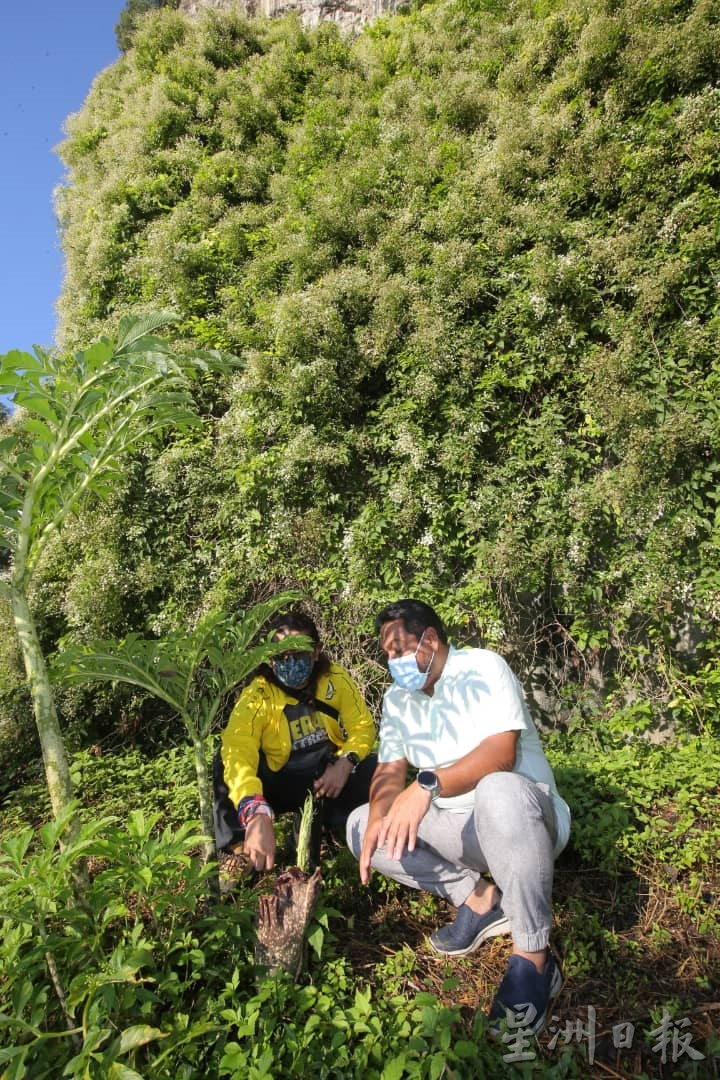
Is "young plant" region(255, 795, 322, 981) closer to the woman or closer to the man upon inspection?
the man

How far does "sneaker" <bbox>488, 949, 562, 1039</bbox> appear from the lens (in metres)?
Answer: 1.89

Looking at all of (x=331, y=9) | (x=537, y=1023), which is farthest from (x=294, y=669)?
(x=331, y=9)

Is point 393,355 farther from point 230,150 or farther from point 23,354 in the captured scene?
point 230,150

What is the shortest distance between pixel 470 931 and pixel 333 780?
2.89 feet

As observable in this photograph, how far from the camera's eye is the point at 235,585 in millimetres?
5152

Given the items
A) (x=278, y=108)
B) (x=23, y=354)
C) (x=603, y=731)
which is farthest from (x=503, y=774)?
(x=278, y=108)

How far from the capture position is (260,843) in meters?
2.27

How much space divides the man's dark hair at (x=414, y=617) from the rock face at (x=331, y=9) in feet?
39.0

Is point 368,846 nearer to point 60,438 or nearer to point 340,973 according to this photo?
point 340,973

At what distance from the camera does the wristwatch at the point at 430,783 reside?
7.27 ft

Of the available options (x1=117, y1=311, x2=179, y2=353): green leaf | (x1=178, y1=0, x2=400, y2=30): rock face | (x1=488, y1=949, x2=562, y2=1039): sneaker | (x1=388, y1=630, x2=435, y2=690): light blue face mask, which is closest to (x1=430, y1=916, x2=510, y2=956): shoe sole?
(x1=488, y1=949, x2=562, y2=1039): sneaker

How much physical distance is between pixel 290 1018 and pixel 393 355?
4.86 m

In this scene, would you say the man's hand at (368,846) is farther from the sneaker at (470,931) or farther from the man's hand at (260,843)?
the sneaker at (470,931)

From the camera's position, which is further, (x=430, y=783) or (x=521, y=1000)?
(x=430, y=783)
